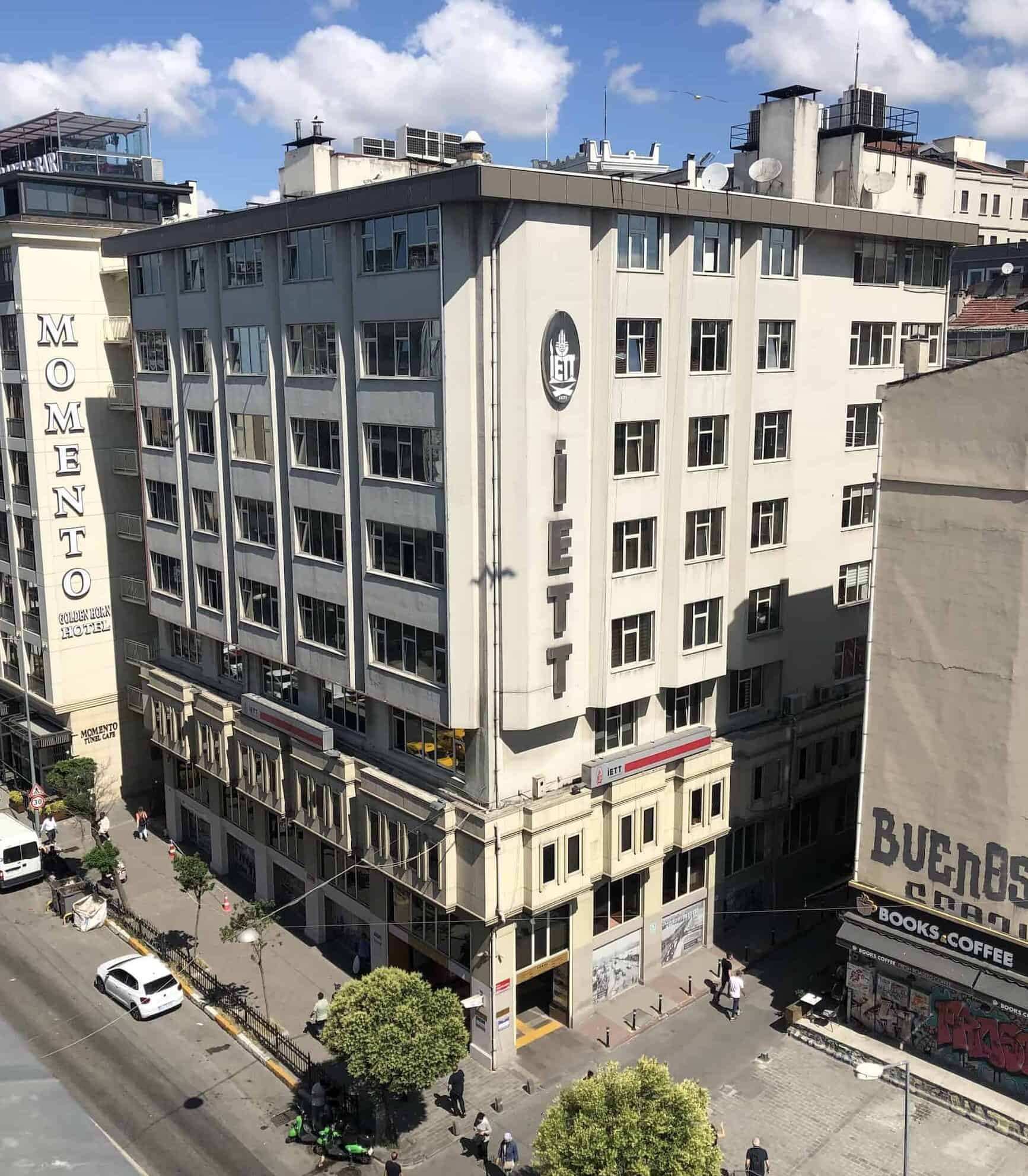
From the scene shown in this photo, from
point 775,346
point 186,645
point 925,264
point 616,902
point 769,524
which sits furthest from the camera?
point 186,645

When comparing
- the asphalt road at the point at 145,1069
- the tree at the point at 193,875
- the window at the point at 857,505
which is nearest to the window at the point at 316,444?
the tree at the point at 193,875

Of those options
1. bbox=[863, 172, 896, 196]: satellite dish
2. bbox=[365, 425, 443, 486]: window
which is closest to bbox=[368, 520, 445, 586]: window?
bbox=[365, 425, 443, 486]: window

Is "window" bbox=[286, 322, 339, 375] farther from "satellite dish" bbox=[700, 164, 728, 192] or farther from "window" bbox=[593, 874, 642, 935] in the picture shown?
"window" bbox=[593, 874, 642, 935]

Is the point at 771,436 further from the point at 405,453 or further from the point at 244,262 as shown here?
the point at 244,262

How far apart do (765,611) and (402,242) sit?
2109 centimetres

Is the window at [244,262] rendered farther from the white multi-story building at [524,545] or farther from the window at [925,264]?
the window at [925,264]

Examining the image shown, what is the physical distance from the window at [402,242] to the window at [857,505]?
22.4 metres

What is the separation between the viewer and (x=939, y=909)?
125ft

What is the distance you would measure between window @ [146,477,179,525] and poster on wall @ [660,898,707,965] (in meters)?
28.2

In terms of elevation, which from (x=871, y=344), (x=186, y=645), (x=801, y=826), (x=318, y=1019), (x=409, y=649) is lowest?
(x=318, y=1019)

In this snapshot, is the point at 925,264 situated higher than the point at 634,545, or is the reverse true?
the point at 925,264

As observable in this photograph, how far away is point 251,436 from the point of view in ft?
153

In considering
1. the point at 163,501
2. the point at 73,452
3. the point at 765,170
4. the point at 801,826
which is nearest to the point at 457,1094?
the point at 801,826

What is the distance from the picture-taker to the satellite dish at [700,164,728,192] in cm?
4134
